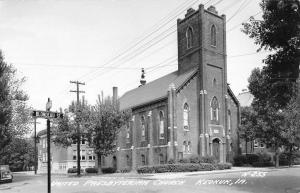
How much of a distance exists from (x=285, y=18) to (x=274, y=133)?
26.7 m

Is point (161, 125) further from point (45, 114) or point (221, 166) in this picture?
point (45, 114)

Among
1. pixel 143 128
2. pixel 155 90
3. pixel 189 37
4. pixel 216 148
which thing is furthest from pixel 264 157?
pixel 189 37

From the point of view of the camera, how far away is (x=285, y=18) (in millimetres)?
19031

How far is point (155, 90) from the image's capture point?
53.2 metres

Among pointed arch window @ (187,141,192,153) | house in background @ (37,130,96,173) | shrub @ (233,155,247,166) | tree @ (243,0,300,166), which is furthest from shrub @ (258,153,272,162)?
house in background @ (37,130,96,173)

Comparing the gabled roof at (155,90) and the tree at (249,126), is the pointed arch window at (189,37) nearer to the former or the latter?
the gabled roof at (155,90)

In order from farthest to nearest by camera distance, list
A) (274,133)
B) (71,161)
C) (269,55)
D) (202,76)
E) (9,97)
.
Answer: (71,161), (202,76), (274,133), (9,97), (269,55)

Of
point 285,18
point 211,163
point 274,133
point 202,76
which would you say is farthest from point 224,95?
point 285,18

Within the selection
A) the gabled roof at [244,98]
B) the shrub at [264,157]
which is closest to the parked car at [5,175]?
the shrub at [264,157]

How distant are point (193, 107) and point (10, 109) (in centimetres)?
2239

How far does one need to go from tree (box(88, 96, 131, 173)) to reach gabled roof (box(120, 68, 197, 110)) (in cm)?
935

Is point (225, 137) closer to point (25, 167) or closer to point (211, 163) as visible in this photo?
point (211, 163)

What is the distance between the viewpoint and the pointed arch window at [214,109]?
4703 cm

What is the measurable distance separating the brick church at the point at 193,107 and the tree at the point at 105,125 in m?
7.68
